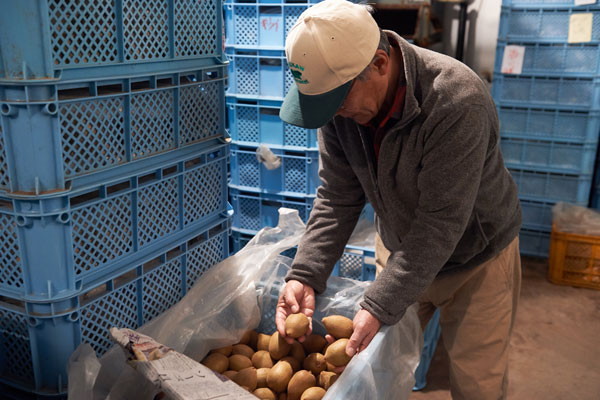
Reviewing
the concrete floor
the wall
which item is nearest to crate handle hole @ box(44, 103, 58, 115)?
the concrete floor

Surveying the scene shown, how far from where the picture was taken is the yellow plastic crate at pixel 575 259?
10.5 feet

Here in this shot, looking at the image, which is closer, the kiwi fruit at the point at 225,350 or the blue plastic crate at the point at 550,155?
the kiwi fruit at the point at 225,350

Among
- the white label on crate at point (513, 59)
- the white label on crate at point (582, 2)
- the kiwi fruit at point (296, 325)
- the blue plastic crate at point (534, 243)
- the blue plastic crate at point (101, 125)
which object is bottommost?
the blue plastic crate at point (534, 243)

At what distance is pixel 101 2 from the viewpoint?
1.22m

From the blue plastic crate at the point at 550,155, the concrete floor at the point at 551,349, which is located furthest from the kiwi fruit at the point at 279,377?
the blue plastic crate at the point at 550,155

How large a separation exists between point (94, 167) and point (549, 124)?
301 centimetres

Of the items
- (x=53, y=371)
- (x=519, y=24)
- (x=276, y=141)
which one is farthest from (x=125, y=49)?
(x=519, y=24)

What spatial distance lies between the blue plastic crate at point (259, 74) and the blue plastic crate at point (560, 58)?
1708 mm

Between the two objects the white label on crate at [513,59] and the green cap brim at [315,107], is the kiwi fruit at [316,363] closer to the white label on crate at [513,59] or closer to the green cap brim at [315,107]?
the green cap brim at [315,107]

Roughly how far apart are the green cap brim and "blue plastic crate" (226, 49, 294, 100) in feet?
4.02

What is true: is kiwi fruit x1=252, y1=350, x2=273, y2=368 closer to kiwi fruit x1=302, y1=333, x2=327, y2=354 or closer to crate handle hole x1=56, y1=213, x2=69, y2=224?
kiwi fruit x1=302, y1=333, x2=327, y2=354

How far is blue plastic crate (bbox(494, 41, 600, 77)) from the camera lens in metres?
3.28

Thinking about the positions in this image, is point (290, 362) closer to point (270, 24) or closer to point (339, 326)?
point (339, 326)

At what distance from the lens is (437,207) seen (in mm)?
1215
